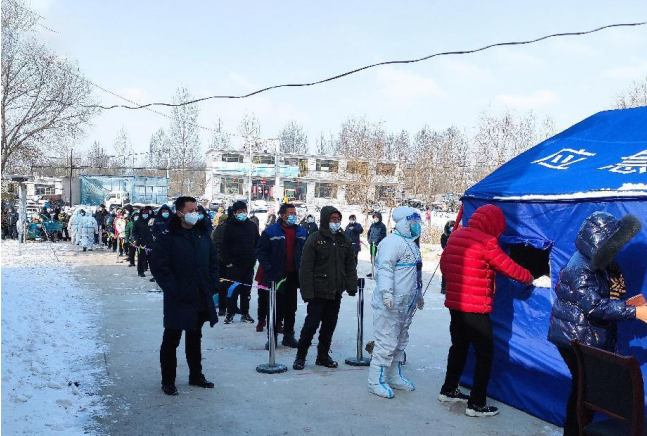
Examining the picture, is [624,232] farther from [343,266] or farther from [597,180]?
[343,266]

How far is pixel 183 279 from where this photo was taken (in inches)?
212

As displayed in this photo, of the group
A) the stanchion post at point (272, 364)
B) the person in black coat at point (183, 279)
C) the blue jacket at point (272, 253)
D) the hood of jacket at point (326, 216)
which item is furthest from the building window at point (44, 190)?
the person in black coat at point (183, 279)

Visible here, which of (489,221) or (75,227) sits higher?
(489,221)

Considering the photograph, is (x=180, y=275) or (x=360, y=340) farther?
(x=360, y=340)

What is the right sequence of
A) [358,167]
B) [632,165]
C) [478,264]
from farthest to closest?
[358,167] < [478,264] < [632,165]

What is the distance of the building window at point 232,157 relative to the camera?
216 ft

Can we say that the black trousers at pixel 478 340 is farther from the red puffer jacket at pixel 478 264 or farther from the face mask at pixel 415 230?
the face mask at pixel 415 230

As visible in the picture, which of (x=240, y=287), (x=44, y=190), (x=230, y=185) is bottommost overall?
(x=240, y=287)

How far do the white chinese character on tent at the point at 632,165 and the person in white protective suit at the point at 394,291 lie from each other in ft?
5.76

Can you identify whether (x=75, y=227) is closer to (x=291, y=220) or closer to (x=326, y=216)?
(x=291, y=220)

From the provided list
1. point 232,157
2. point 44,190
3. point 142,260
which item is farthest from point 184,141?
point 142,260

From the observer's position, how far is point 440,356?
23.9 feet

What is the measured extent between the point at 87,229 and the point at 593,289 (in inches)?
868

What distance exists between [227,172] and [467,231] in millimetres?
61513
